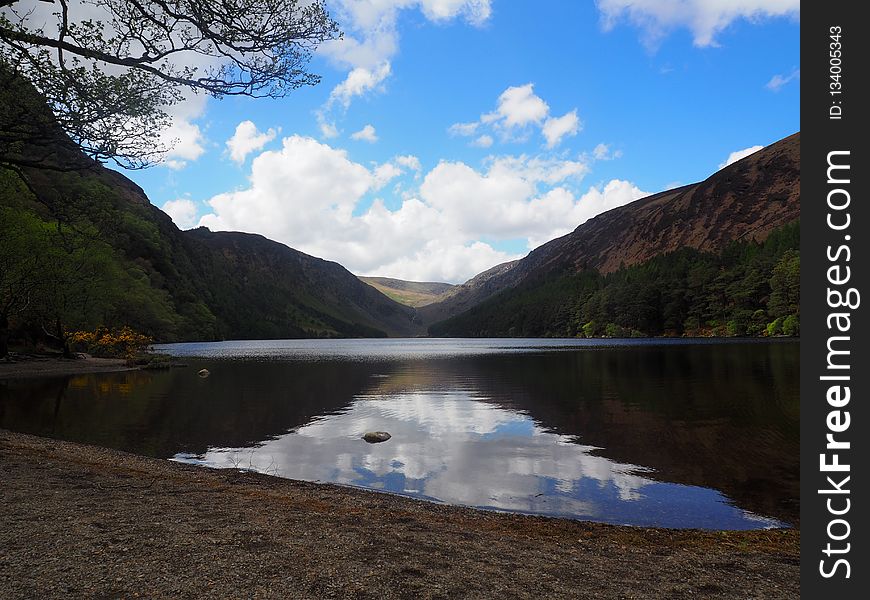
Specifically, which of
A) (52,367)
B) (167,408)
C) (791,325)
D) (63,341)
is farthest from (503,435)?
(791,325)

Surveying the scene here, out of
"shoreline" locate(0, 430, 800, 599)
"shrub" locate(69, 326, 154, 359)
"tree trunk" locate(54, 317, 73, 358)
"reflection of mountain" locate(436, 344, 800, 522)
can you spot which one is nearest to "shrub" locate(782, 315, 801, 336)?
"reflection of mountain" locate(436, 344, 800, 522)

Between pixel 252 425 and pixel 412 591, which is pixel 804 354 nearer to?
pixel 412 591

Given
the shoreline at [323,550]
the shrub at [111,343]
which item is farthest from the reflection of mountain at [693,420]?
the shrub at [111,343]

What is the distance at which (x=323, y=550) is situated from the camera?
9633 millimetres

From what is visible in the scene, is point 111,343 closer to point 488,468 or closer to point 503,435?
point 503,435

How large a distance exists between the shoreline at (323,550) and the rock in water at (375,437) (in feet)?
37.6

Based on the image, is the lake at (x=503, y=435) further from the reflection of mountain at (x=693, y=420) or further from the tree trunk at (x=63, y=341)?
the tree trunk at (x=63, y=341)

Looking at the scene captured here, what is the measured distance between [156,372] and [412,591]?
74171mm

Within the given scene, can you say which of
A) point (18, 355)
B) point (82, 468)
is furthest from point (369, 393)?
point (18, 355)

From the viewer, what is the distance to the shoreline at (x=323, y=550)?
777 cm

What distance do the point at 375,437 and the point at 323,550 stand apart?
707 inches

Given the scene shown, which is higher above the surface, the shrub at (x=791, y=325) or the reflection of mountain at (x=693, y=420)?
the shrub at (x=791, y=325)

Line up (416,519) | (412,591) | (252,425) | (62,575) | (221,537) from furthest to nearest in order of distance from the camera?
(252,425)
(416,519)
(221,537)
(412,591)
(62,575)

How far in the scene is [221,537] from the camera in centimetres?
993
